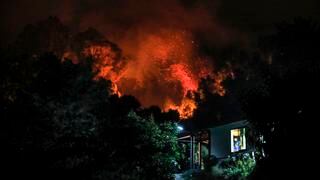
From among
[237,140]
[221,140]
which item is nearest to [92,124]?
[237,140]

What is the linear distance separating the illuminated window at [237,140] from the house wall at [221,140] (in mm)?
467

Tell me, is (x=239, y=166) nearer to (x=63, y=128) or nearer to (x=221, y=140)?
(x=221, y=140)

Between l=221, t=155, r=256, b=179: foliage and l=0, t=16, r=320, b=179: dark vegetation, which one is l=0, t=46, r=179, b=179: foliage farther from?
l=221, t=155, r=256, b=179: foliage

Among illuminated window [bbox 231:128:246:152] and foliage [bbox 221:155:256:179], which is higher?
illuminated window [bbox 231:128:246:152]

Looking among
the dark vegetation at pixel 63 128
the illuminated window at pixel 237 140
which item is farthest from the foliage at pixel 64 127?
the illuminated window at pixel 237 140

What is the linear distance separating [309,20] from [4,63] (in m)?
34.3

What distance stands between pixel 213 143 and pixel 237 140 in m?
3.44

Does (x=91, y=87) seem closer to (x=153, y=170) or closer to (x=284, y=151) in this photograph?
(x=153, y=170)

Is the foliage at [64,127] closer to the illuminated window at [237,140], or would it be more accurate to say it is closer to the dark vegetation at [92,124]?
the dark vegetation at [92,124]

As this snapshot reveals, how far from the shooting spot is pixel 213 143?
3606 centimetres

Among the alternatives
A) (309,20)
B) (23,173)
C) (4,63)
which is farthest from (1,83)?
(309,20)

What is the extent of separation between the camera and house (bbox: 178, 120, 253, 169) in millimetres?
32844

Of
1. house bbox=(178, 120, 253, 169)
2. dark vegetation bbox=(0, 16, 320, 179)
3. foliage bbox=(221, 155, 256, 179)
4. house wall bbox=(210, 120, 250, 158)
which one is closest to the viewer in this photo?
dark vegetation bbox=(0, 16, 320, 179)

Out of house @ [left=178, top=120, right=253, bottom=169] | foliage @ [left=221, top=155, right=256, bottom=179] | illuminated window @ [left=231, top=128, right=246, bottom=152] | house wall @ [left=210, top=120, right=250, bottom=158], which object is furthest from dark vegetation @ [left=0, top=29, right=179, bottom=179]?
house wall @ [left=210, top=120, right=250, bottom=158]
